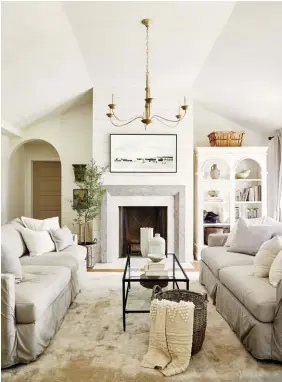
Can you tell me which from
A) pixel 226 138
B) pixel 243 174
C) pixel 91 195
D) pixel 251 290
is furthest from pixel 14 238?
pixel 243 174

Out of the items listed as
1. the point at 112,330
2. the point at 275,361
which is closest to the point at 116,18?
the point at 112,330

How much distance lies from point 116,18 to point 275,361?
3367 mm

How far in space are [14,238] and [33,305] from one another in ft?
5.34

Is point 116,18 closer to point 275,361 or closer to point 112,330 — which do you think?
point 112,330

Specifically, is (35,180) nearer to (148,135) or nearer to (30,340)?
(148,135)

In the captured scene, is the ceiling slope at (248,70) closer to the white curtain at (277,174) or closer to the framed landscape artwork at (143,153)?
the white curtain at (277,174)

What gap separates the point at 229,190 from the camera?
6504mm

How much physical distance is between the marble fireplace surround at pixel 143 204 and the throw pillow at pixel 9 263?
3044 millimetres

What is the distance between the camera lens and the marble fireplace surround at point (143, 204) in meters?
5.98

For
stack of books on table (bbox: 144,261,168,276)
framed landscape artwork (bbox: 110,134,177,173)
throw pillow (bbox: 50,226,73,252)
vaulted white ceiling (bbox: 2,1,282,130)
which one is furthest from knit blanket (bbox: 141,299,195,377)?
framed landscape artwork (bbox: 110,134,177,173)

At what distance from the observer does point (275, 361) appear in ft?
8.29

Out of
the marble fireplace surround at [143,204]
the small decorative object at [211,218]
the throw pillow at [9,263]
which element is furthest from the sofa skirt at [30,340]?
the small decorative object at [211,218]

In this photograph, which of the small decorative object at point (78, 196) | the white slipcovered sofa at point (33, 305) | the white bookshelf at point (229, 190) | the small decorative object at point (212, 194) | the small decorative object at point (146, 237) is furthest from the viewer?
the small decorative object at point (212, 194)

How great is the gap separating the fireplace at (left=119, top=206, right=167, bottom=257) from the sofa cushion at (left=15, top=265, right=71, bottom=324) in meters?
2.69
